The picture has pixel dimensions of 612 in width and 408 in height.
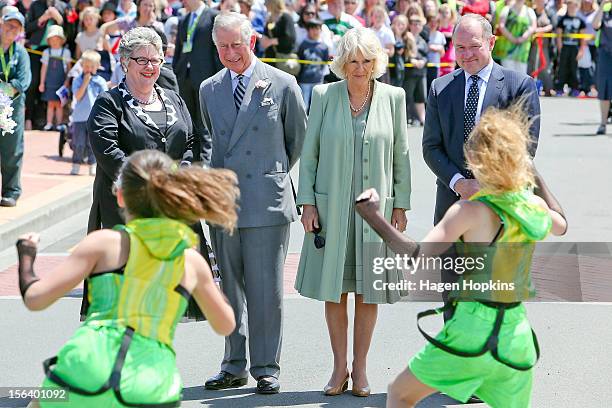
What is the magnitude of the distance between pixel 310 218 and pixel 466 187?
83 centimetres

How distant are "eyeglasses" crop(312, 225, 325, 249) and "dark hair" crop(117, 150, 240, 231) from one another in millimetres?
2395

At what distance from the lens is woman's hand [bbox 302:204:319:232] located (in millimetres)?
6852

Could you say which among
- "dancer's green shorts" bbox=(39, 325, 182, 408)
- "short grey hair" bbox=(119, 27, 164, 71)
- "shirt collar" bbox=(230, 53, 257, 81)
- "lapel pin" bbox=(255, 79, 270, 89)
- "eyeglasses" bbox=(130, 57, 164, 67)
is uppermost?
"short grey hair" bbox=(119, 27, 164, 71)

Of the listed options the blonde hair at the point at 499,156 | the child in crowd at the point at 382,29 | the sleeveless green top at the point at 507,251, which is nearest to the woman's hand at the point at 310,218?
the sleeveless green top at the point at 507,251

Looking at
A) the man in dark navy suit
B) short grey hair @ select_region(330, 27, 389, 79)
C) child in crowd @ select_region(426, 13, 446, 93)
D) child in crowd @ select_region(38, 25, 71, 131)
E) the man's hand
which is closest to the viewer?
the man's hand

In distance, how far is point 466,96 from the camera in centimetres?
→ 687

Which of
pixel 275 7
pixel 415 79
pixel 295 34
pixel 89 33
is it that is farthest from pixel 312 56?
pixel 89 33

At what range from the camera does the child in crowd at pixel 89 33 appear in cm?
1888

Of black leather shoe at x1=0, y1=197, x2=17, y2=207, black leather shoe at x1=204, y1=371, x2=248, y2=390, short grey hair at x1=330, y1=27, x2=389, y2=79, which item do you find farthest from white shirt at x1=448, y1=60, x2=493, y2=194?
black leather shoe at x1=0, y1=197, x2=17, y2=207

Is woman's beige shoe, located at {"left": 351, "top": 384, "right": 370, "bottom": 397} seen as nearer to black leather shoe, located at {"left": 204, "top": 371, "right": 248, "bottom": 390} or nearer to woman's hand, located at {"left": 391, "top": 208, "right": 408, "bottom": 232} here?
black leather shoe, located at {"left": 204, "top": 371, "right": 248, "bottom": 390}

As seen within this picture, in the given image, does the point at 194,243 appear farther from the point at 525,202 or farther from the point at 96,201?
the point at 96,201

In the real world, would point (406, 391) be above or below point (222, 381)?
above

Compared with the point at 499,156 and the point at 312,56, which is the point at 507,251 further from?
the point at 312,56

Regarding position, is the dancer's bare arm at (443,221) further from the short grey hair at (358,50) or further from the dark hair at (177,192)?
the short grey hair at (358,50)
